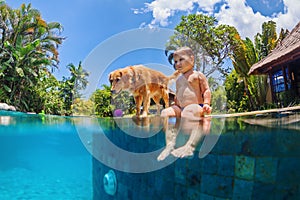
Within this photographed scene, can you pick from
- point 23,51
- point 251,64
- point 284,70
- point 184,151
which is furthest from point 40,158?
point 184,151

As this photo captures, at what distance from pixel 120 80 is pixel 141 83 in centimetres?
36

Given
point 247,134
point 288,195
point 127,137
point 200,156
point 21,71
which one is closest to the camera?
point 288,195

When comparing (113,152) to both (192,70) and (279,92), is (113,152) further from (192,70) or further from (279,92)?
(279,92)

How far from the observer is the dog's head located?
10.8 ft

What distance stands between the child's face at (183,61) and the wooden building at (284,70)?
7.39 metres

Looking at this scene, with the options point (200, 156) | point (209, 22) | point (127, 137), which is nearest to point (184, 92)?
point (200, 156)

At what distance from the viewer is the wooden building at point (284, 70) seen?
9.56 m

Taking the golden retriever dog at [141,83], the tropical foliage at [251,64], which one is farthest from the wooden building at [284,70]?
the golden retriever dog at [141,83]

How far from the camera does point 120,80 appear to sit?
3.32 m

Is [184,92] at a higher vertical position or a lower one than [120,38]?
lower

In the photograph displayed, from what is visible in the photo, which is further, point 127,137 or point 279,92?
point 279,92

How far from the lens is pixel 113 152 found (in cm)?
575

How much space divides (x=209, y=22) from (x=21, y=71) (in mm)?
13440

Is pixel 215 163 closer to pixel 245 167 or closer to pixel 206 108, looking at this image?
pixel 245 167
